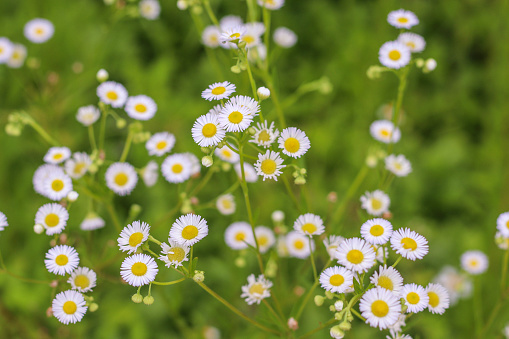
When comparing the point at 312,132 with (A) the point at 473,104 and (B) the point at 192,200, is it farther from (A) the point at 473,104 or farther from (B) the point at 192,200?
(B) the point at 192,200

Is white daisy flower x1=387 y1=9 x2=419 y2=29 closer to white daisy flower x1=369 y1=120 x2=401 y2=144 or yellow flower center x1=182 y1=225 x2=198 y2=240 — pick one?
white daisy flower x1=369 y1=120 x2=401 y2=144

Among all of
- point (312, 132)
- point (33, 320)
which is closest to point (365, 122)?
point (312, 132)

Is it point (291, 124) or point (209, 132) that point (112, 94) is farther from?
point (291, 124)

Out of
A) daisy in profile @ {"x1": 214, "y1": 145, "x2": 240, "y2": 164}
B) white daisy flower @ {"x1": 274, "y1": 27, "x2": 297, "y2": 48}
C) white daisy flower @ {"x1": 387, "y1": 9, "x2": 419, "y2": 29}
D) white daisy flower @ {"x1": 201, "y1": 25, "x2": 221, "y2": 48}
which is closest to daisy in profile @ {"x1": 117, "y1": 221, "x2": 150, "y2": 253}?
daisy in profile @ {"x1": 214, "y1": 145, "x2": 240, "y2": 164}

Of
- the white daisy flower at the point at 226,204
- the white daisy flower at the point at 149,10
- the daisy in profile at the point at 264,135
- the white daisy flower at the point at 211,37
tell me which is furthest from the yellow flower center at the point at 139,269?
the white daisy flower at the point at 149,10

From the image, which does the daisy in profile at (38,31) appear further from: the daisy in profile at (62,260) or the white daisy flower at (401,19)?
the white daisy flower at (401,19)
